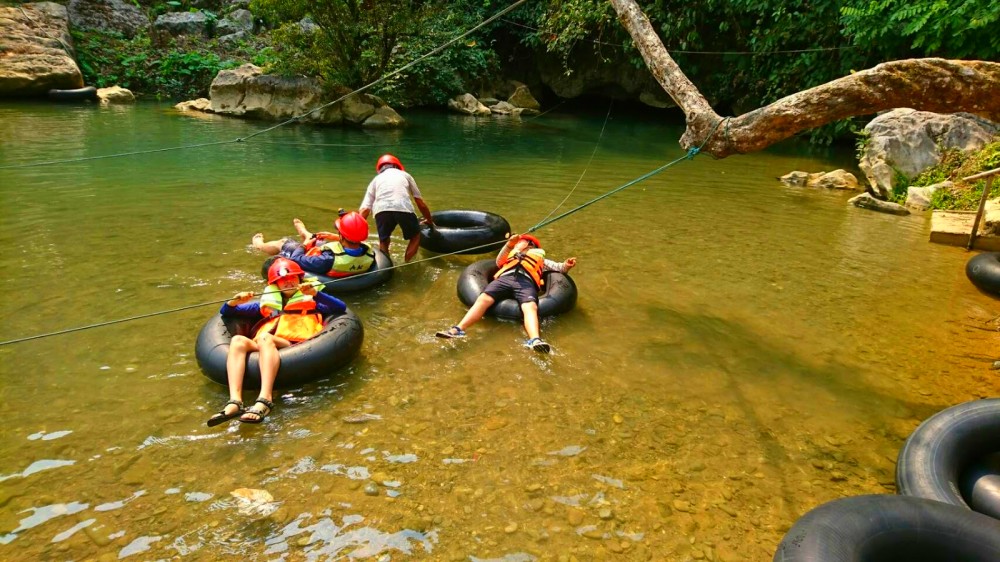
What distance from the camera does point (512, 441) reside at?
351 centimetres

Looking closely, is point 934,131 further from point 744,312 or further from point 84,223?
point 84,223

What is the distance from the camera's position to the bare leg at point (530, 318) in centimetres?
469

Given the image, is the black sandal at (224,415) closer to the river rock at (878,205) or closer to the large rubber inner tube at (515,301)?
the large rubber inner tube at (515,301)

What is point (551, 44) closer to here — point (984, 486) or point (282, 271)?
point (282, 271)

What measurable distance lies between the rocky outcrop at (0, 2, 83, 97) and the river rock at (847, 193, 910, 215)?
2138 centimetres

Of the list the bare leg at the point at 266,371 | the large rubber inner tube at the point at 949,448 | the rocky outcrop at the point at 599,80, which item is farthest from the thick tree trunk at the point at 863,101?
the rocky outcrop at the point at 599,80

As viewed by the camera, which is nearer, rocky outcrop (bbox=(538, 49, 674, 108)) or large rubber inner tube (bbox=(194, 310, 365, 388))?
large rubber inner tube (bbox=(194, 310, 365, 388))

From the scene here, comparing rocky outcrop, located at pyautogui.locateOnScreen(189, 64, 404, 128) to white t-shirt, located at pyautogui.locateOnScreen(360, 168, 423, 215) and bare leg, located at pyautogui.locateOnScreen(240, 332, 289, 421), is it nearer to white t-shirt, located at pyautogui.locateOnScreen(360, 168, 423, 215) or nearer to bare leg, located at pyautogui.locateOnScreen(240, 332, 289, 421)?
white t-shirt, located at pyautogui.locateOnScreen(360, 168, 423, 215)

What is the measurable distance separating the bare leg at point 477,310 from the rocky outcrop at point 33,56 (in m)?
19.2

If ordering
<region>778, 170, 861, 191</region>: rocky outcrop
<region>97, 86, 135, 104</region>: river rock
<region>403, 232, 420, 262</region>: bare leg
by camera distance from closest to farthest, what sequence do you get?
<region>403, 232, 420, 262</region>: bare leg
<region>778, 170, 861, 191</region>: rocky outcrop
<region>97, 86, 135, 104</region>: river rock

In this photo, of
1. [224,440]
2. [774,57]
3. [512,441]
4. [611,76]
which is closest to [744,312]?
[512,441]

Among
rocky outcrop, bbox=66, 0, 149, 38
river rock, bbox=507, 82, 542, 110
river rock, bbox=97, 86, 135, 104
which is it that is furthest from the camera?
river rock, bbox=507, 82, 542, 110

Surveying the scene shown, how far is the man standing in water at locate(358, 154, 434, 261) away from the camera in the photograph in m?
6.23

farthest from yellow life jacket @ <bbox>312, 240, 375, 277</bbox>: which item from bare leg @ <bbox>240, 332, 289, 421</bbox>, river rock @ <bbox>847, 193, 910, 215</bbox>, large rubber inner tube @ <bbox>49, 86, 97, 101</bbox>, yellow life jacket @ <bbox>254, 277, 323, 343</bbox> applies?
large rubber inner tube @ <bbox>49, 86, 97, 101</bbox>
